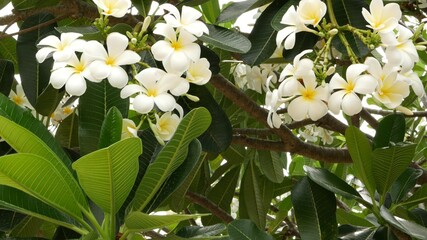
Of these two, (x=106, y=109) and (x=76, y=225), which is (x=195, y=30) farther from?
(x=76, y=225)

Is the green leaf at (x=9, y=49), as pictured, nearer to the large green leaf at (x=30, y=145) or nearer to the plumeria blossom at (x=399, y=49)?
the large green leaf at (x=30, y=145)

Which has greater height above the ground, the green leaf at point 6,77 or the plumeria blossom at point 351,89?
the plumeria blossom at point 351,89

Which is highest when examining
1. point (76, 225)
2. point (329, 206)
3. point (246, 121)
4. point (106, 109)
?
point (106, 109)

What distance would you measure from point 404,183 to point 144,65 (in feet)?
1.61

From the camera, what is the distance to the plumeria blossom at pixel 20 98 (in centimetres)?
129

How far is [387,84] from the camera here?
0.86 metres

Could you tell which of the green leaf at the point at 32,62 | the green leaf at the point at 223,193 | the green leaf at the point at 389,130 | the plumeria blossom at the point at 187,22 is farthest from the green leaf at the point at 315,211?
the green leaf at the point at 223,193

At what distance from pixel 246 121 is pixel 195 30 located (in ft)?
2.49

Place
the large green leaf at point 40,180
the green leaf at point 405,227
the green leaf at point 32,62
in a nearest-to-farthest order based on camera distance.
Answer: the large green leaf at point 40,180 < the green leaf at point 405,227 < the green leaf at point 32,62

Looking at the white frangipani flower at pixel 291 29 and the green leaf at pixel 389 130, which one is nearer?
the white frangipani flower at pixel 291 29

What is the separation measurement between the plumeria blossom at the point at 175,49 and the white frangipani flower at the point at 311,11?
5.8 inches

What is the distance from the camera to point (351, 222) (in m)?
1.24

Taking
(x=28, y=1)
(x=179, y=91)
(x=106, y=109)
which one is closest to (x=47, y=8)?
(x=28, y=1)

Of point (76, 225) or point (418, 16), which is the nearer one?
point (76, 225)
